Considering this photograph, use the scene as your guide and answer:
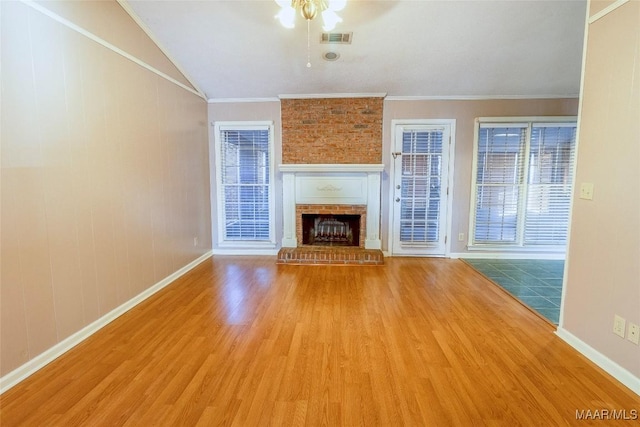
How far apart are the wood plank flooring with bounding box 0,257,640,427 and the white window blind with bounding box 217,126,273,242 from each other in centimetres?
177

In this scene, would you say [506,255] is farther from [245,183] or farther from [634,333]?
[245,183]

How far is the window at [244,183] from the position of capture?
461 centimetres

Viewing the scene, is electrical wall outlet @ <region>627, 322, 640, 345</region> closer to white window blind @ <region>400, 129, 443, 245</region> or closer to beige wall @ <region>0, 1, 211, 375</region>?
white window blind @ <region>400, 129, 443, 245</region>

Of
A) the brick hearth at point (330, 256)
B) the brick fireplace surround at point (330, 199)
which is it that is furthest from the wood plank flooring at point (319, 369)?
the brick fireplace surround at point (330, 199)

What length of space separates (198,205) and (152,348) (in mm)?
2472

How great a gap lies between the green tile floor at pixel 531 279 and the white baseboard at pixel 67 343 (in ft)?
12.8

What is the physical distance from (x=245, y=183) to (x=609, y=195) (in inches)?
167

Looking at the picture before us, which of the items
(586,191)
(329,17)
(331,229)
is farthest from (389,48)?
(331,229)

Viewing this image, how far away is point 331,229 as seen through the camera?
15.9ft

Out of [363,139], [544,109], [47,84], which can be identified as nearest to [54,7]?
[47,84]

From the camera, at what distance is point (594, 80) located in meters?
2.05

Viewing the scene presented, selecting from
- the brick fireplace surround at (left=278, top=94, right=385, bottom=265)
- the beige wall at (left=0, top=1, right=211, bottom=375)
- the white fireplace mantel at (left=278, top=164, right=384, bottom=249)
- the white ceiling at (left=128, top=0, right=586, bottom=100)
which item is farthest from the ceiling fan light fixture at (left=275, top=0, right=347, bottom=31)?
the white fireplace mantel at (left=278, top=164, right=384, bottom=249)

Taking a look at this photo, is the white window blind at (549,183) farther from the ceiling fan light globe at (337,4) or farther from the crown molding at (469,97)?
the ceiling fan light globe at (337,4)
